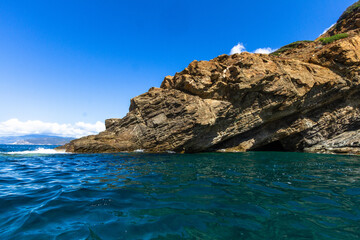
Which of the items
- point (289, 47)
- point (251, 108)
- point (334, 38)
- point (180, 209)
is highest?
point (289, 47)

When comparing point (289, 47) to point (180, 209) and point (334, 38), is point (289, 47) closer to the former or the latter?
point (334, 38)

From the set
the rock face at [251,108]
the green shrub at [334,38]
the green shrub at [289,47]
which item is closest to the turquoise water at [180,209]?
the rock face at [251,108]

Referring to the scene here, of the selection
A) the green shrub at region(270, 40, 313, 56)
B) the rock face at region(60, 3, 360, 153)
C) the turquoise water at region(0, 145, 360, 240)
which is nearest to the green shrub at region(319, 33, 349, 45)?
the rock face at region(60, 3, 360, 153)

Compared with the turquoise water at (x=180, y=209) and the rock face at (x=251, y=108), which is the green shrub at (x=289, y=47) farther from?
the turquoise water at (x=180, y=209)

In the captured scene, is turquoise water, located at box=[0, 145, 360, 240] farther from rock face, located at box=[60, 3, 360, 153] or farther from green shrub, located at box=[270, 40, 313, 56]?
green shrub, located at box=[270, 40, 313, 56]

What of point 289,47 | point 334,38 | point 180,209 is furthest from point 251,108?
point 180,209

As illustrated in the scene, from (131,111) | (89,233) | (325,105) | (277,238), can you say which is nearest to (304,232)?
(277,238)

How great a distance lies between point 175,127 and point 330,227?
19.1 m

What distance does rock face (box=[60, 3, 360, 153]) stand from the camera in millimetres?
22328

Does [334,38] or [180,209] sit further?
[334,38]

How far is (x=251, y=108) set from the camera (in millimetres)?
23469

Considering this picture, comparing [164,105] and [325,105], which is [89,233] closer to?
[164,105]

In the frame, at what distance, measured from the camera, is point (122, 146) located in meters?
22.8

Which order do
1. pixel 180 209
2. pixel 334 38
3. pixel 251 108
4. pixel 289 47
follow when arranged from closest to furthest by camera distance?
pixel 180 209 → pixel 251 108 → pixel 334 38 → pixel 289 47
